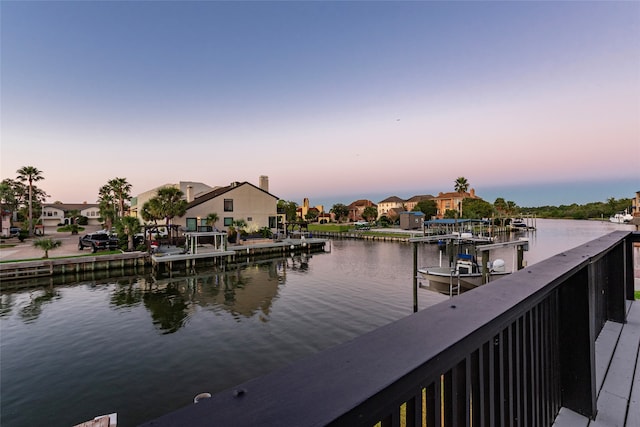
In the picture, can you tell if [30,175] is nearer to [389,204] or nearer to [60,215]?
[60,215]

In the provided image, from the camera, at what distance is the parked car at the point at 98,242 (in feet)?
82.9

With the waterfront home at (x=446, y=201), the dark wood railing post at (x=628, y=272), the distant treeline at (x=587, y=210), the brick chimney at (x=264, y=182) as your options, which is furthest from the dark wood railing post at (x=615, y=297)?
the distant treeline at (x=587, y=210)

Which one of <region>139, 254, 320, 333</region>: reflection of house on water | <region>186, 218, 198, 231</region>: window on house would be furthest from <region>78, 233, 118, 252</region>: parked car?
<region>139, 254, 320, 333</region>: reflection of house on water

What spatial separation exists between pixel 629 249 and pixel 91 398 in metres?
12.0

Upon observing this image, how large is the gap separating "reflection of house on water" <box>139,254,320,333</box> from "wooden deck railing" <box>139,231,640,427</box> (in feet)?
40.3

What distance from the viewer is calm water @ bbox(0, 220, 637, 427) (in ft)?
25.5

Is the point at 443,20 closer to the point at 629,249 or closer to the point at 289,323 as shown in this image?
the point at 629,249

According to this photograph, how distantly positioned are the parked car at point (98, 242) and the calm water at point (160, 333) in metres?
7.20

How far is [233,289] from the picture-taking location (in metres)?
18.2

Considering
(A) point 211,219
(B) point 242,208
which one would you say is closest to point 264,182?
(B) point 242,208

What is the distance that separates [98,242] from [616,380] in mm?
31176

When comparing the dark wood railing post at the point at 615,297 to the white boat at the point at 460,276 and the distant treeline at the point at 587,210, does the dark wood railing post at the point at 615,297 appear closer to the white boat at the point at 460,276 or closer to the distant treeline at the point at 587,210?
the white boat at the point at 460,276

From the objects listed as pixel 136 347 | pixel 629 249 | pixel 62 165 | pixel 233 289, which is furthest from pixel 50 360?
pixel 62 165

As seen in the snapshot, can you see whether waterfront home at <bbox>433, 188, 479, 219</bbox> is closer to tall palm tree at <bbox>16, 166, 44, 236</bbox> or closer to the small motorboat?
the small motorboat
